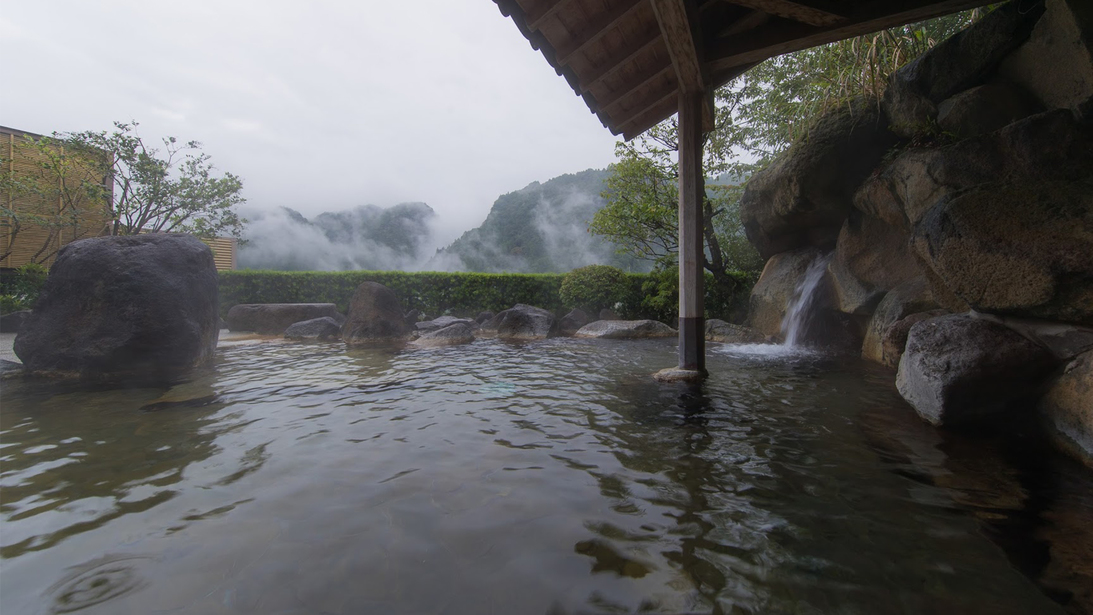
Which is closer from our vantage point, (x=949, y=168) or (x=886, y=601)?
(x=886, y=601)

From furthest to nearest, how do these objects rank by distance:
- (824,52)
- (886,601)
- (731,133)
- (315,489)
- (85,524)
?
(731,133)
(824,52)
(315,489)
(85,524)
(886,601)

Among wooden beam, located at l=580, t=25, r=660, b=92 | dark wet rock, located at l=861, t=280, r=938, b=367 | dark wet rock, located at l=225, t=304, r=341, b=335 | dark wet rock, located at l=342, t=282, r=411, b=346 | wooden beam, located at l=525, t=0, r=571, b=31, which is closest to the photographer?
wooden beam, located at l=525, t=0, r=571, b=31

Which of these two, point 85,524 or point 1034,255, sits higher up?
point 1034,255

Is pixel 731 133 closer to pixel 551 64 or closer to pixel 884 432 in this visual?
pixel 551 64

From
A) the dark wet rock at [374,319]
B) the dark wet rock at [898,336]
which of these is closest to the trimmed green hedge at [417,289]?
the dark wet rock at [374,319]

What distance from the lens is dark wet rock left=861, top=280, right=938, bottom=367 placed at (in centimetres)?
593

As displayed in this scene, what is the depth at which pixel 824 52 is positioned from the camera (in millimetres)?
8992

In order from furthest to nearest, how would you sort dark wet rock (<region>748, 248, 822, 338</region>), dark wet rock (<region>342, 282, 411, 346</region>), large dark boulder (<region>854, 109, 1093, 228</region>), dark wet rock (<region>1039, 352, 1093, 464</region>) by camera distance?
dark wet rock (<region>342, 282, 411, 346</region>)
dark wet rock (<region>748, 248, 822, 338</region>)
large dark boulder (<region>854, 109, 1093, 228</region>)
dark wet rock (<region>1039, 352, 1093, 464</region>)

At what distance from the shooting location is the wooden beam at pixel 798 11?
13.0 ft

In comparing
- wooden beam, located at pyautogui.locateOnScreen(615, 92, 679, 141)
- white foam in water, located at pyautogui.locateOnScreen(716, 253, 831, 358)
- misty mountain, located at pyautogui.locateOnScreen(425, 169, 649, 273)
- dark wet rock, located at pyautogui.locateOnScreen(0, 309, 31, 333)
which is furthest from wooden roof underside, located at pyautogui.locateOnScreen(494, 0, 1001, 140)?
misty mountain, located at pyautogui.locateOnScreen(425, 169, 649, 273)

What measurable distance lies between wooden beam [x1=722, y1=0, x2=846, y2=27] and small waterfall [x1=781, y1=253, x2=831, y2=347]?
208 inches

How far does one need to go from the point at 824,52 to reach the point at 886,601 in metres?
10.5

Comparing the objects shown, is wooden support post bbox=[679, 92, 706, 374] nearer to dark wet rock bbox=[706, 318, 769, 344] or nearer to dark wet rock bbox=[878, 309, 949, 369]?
dark wet rock bbox=[878, 309, 949, 369]

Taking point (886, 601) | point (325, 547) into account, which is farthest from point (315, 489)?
point (886, 601)
